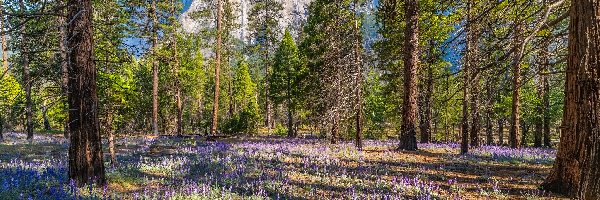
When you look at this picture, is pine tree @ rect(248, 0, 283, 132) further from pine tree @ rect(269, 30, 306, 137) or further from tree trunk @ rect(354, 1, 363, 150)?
tree trunk @ rect(354, 1, 363, 150)

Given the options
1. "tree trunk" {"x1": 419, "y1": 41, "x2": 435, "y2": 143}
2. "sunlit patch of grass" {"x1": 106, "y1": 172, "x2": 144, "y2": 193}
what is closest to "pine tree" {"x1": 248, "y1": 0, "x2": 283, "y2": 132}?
"tree trunk" {"x1": 419, "y1": 41, "x2": 435, "y2": 143}

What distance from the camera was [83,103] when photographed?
721cm

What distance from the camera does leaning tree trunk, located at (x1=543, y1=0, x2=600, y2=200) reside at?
397cm

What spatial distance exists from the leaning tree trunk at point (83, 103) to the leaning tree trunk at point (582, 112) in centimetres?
768

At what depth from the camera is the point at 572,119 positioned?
606cm

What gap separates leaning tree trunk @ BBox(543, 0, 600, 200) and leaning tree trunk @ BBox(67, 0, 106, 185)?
7.68 m

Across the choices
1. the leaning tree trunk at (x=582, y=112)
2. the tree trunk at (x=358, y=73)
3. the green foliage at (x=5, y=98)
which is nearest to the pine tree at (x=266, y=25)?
the green foliage at (x=5, y=98)

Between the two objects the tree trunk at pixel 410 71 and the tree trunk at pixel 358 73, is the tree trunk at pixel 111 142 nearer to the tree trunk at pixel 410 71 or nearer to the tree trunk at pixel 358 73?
the tree trunk at pixel 358 73

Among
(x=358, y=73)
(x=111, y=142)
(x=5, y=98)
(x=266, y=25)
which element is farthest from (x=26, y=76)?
(x=266, y=25)

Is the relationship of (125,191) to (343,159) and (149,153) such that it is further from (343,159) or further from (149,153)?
(149,153)

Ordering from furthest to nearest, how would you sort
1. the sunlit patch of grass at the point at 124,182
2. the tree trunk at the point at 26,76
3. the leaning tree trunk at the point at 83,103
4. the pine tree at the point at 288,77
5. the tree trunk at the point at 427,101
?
the pine tree at the point at 288,77 < the sunlit patch of grass at the point at 124,182 < the leaning tree trunk at the point at 83,103 < the tree trunk at the point at 427,101 < the tree trunk at the point at 26,76

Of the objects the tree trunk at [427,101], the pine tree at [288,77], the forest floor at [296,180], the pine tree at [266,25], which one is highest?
the pine tree at [266,25]

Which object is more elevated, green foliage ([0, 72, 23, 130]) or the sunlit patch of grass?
green foliage ([0, 72, 23, 130])

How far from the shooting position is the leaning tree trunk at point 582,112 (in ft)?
13.0
